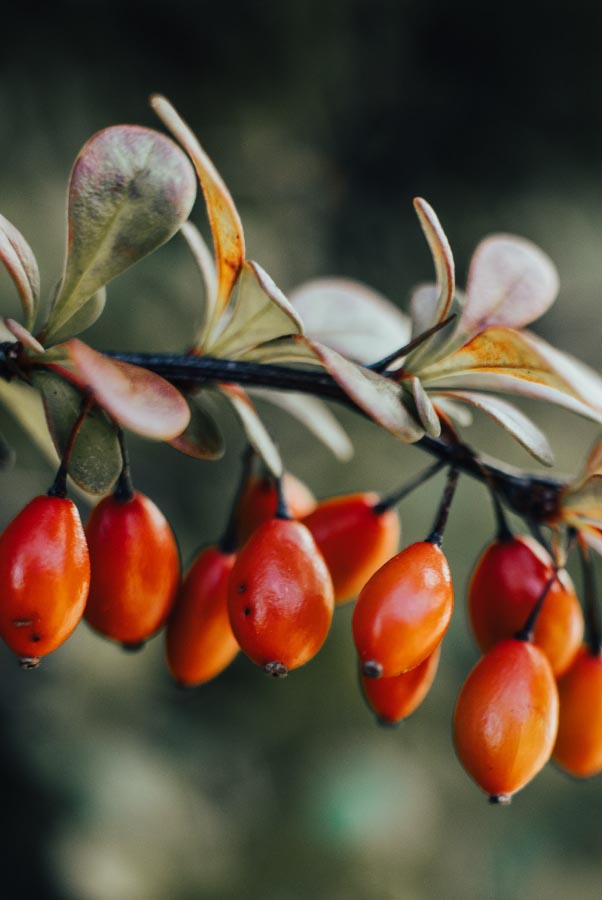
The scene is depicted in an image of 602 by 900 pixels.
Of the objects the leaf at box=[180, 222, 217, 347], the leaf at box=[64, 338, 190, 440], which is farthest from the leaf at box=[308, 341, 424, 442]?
the leaf at box=[180, 222, 217, 347]

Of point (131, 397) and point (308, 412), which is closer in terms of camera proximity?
point (131, 397)

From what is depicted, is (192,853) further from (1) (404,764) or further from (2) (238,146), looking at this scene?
(2) (238,146)

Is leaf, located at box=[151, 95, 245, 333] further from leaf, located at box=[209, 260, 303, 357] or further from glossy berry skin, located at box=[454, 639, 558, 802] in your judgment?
glossy berry skin, located at box=[454, 639, 558, 802]

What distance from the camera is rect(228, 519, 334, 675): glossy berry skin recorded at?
72 centimetres

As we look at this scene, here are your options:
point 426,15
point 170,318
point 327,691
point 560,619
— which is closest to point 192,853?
point 327,691

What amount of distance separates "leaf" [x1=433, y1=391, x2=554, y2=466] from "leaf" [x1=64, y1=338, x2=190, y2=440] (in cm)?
24

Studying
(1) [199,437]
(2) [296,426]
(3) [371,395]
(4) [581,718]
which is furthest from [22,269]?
(2) [296,426]

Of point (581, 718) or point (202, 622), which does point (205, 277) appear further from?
point (581, 718)

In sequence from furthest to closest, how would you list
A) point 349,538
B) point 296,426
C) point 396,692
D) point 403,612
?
point 296,426, point 349,538, point 396,692, point 403,612

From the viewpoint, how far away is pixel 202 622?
857 mm

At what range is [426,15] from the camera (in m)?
3.17

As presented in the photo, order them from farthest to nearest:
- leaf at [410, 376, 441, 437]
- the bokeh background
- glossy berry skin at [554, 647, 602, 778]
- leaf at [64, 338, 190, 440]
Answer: the bokeh background, glossy berry skin at [554, 647, 602, 778], leaf at [410, 376, 441, 437], leaf at [64, 338, 190, 440]

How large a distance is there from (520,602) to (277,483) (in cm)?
25

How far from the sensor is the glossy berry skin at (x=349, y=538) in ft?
3.03
